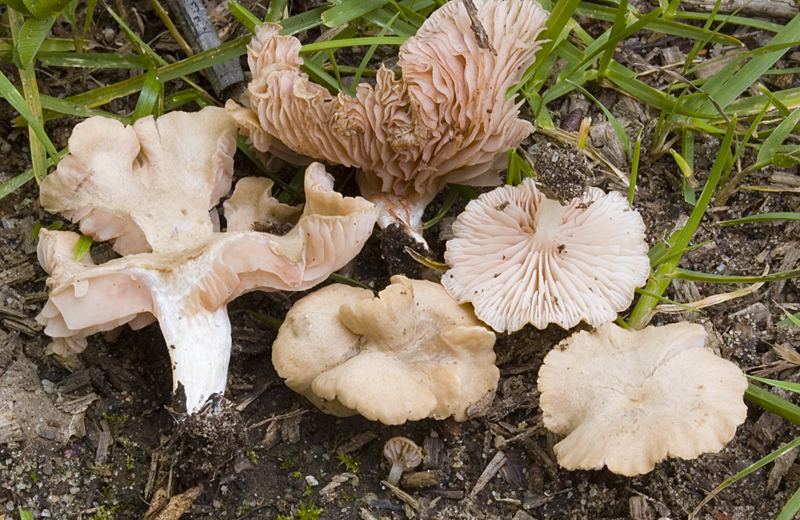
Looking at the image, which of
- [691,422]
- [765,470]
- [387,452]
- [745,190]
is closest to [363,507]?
[387,452]

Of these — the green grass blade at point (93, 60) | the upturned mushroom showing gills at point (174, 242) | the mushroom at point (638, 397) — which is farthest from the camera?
the green grass blade at point (93, 60)

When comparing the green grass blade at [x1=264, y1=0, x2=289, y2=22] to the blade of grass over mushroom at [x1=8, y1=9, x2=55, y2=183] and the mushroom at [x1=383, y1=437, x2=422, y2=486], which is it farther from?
the mushroom at [x1=383, y1=437, x2=422, y2=486]

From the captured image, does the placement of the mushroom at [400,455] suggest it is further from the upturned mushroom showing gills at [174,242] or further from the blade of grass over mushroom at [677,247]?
the blade of grass over mushroom at [677,247]

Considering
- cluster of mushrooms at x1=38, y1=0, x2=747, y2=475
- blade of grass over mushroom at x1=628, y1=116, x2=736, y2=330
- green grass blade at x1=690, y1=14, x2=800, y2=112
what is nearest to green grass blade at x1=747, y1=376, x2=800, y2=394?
cluster of mushrooms at x1=38, y1=0, x2=747, y2=475

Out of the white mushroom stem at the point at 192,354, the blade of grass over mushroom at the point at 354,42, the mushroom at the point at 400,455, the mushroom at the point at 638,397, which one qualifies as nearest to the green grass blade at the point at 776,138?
the mushroom at the point at 638,397

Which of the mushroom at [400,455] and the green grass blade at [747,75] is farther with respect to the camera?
the green grass blade at [747,75]

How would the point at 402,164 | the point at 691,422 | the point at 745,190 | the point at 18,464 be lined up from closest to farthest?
1. the point at 691,422
2. the point at 18,464
3. the point at 402,164
4. the point at 745,190

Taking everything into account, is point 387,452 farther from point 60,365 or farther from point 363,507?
point 60,365
